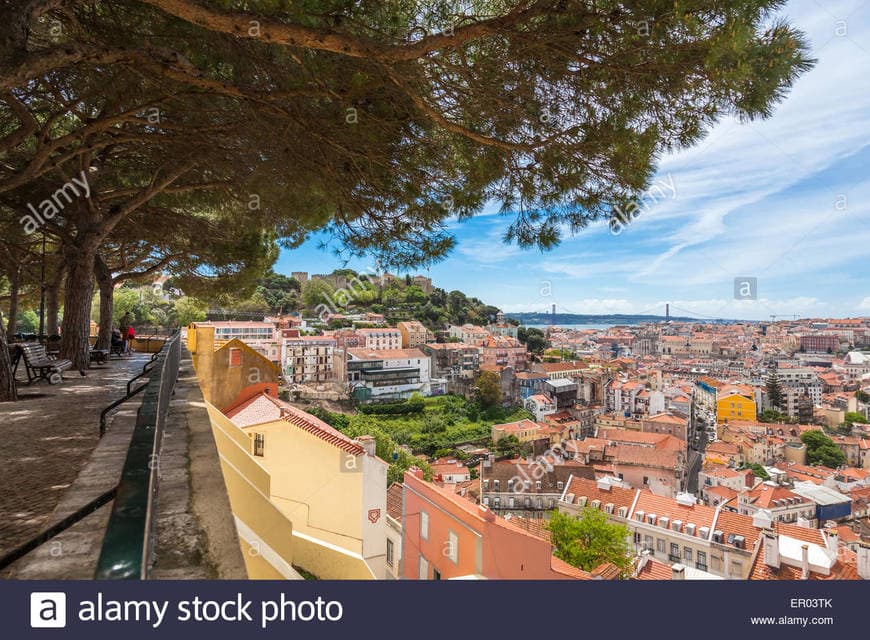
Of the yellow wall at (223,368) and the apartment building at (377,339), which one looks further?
the apartment building at (377,339)

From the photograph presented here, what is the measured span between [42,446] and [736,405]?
4731cm

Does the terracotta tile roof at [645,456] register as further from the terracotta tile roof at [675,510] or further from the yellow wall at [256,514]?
the yellow wall at [256,514]

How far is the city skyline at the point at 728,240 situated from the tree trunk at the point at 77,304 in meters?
3.34

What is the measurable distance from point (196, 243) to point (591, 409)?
44.3 meters

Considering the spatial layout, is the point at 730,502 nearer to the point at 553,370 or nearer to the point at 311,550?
the point at 553,370

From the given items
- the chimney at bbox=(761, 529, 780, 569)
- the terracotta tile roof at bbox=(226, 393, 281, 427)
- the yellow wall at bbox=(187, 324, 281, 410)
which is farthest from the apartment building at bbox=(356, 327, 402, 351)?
the terracotta tile roof at bbox=(226, 393, 281, 427)

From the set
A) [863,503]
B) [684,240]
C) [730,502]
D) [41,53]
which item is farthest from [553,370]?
[41,53]

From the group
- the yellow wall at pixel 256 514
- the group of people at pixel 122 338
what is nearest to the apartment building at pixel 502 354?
the group of people at pixel 122 338

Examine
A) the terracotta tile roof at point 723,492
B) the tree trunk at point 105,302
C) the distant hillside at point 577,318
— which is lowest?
the terracotta tile roof at point 723,492

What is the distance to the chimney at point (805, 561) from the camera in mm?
13138

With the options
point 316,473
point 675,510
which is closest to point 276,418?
point 316,473

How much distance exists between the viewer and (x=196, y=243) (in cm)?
919

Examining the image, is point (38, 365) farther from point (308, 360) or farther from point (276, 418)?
point (308, 360)

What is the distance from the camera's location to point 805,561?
13570mm
